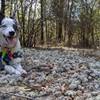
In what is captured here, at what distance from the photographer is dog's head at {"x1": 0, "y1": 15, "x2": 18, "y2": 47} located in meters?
Result: 5.49

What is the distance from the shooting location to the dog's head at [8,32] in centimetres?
549

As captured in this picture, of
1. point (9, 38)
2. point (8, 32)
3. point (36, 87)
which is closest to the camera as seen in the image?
point (36, 87)

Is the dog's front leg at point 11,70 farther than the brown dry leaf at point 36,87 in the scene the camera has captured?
Yes

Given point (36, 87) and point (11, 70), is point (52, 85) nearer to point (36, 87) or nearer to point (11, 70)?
point (36, 87)

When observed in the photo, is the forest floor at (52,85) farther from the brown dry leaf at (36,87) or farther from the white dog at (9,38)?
the white dog at (9,38)

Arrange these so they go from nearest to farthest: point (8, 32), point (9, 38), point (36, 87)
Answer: point (36, 87), point (8, 32), point (9, 38)

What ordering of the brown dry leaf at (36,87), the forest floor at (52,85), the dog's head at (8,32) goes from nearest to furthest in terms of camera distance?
1. the forest floor at (52,85)
2. the brown dry leaf at (36,87)
3. the dog's head at (8,32)

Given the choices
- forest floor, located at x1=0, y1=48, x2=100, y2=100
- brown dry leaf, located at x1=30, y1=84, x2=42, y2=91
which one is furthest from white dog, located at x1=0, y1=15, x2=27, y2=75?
brown dry leaf, located at x1=30, y1=84, x2=42, y2=91

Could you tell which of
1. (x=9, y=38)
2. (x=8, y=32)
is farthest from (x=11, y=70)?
(x=8, y=32)

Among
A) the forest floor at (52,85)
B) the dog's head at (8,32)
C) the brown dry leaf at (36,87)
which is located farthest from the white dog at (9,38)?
the brown dry leaf at (36,87)

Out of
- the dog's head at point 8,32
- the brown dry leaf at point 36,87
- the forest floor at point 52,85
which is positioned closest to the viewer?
the forest floor at point 52,85

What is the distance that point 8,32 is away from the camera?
547 cm

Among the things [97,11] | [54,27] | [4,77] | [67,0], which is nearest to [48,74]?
[4,77]

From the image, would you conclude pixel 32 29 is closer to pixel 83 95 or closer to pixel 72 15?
pixel 72 15
